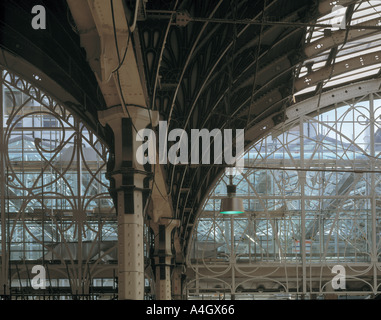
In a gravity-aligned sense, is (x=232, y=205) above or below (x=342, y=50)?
below

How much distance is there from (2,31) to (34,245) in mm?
14570

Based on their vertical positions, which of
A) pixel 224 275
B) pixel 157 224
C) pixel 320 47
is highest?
pixel 320 47

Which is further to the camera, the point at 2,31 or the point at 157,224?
the point at 157,224

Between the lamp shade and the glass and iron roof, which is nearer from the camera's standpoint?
the lamp shade

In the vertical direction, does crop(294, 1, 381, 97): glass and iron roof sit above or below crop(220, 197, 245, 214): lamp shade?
above

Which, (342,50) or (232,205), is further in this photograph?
(342,50)

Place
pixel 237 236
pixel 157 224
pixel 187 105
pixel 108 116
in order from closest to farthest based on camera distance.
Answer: pixel 108 116, pixel 187 105, pixel 157 224, pixel 237 236

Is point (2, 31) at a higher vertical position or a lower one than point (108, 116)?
higher

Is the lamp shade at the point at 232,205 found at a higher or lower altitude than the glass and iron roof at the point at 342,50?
lower

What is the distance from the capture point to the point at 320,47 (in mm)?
16219

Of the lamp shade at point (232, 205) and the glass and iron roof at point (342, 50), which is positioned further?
the glass and iron roof at point (342, 50)

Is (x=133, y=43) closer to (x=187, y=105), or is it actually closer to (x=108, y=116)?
(x=108, y=116)
